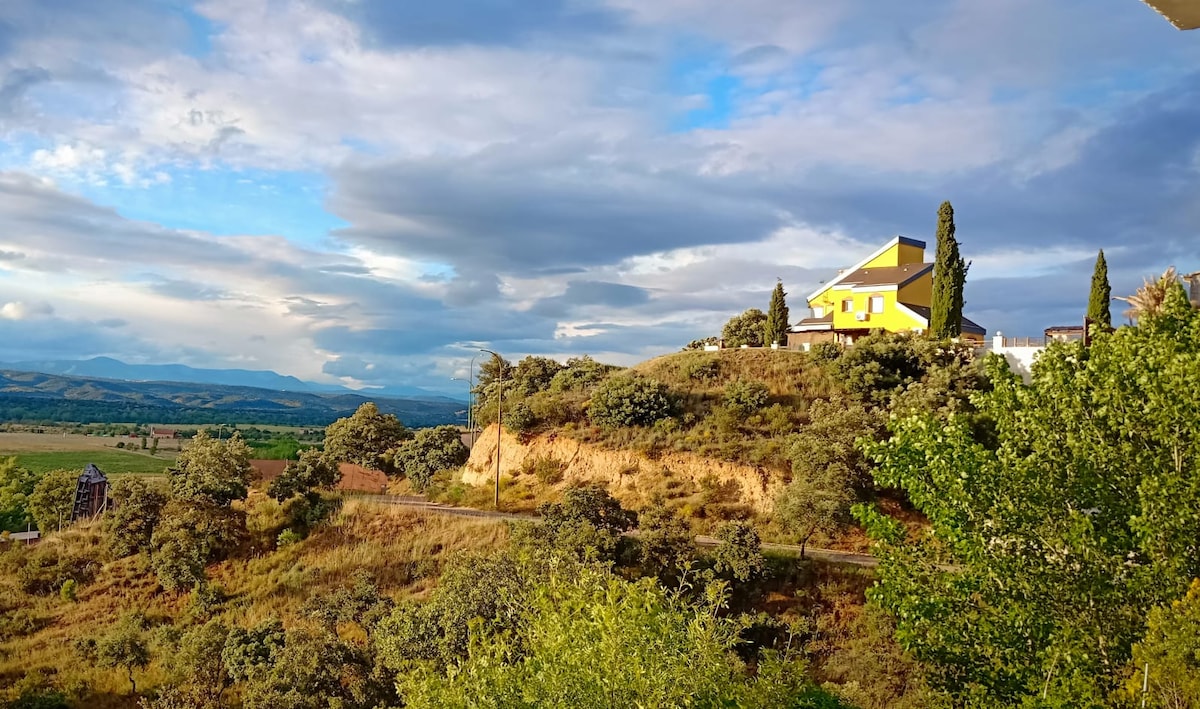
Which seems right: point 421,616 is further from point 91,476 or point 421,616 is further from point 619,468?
point 91,476

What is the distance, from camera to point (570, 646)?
12070mm

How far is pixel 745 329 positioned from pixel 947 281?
65.9ft

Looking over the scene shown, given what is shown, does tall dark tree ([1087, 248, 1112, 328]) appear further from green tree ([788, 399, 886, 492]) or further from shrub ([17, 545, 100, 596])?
shrub ([17, 545, 100, 596])

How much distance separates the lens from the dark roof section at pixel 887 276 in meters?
54.8

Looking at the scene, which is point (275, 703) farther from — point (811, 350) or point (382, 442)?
point (382, 442)

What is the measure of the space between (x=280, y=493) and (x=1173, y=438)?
3703cm

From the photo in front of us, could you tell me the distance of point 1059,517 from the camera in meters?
12.7

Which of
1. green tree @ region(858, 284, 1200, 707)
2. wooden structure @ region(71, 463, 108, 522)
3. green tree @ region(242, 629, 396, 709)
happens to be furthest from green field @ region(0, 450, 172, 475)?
green tree @ region(858, 284, 1200, 707)

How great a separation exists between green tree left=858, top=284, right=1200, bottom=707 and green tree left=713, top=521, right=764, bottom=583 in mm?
14625

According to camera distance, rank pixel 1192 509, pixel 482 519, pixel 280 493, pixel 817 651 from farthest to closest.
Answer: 1. pixel 280 493
2. pixel 482 519
3. pixel 817 651
4. pixel 1192 509

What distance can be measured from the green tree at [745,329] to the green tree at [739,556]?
35.1 m

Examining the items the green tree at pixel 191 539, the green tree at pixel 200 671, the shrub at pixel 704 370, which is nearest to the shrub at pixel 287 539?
the green tree at pixel 191 539

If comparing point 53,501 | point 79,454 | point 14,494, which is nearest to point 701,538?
point 53,501

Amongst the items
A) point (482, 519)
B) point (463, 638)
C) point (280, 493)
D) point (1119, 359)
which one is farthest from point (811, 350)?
point (1119, 359)
